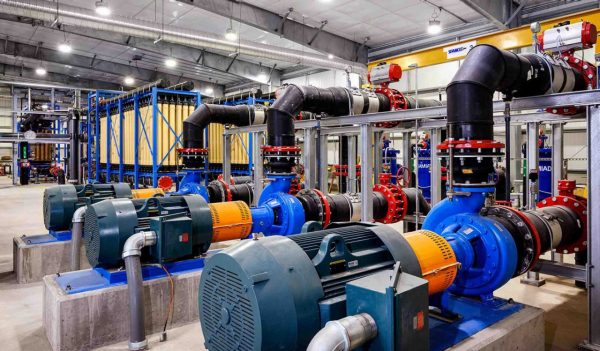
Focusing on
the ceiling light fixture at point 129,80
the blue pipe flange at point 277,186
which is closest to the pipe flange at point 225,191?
the blue pipe flange at point 277,186

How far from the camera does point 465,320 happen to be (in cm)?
238

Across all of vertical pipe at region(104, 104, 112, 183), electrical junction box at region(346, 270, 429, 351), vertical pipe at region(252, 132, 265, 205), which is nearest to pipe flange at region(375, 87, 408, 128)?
vertical pipe at region(252, 132, 265, 205)

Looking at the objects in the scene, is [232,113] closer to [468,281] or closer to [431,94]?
[468,281]

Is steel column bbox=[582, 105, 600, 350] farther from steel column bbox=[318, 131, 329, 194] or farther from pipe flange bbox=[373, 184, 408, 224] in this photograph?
steel column bbox=[318, 131, 329, 194]

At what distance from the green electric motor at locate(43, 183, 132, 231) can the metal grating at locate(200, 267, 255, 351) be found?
3.29 meters

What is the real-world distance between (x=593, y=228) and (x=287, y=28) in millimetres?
8844

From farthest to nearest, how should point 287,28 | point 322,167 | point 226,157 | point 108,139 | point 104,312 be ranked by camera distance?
point 108,139 → point 287,28 → point 226,157 → point 322,167 → point 104,312

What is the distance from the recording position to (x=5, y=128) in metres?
22.0

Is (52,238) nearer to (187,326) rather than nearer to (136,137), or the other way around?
(187,326)

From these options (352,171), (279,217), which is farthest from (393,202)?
(279,217)

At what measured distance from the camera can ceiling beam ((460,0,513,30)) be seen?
7.97 meters

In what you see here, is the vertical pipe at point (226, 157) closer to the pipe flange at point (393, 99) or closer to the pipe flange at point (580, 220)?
the pipe flange at point (393, 99)

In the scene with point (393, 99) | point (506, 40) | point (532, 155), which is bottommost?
point (532, 155)

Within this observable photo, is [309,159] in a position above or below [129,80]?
below
